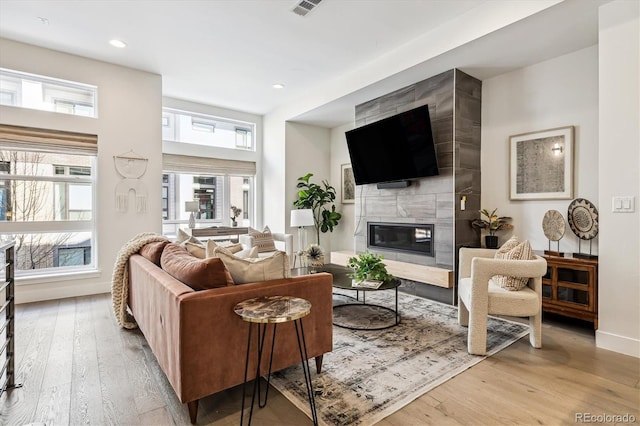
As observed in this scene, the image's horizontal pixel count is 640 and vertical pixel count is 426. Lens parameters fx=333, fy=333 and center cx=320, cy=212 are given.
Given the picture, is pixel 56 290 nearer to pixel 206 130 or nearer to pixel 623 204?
pixel 206 130

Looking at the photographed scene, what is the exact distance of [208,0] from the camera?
3.01 meters

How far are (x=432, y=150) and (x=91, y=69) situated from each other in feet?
14.4

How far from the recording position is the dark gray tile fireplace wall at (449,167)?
3824 millimetres

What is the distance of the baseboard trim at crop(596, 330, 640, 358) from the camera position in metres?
2.44

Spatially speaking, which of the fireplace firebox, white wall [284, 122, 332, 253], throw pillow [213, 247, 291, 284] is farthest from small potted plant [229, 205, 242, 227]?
throw pillow [213, 247, 291, 284]

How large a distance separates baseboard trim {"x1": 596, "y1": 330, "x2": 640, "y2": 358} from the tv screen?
2111mm

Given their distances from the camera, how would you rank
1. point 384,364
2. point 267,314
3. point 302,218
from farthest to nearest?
point 302,218 < point 384,364 < point 267,314

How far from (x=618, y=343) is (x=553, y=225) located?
120cm

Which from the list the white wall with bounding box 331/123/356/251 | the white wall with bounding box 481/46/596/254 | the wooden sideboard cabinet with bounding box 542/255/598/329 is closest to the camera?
the wooden sideboard cabinet with bounding box 542/255/598/329

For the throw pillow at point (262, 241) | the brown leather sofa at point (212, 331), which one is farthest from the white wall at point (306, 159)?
the brown leather sofa at point (212, 331)

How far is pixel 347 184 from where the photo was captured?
6.27 m

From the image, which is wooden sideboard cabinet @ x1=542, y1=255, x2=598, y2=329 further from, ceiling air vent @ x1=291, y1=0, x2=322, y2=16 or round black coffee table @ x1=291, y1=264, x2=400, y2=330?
ceiling air vent @ x1=291, y1=0, x2=322, y2=16

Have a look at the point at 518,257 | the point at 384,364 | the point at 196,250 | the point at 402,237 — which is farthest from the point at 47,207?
the point at 518,257

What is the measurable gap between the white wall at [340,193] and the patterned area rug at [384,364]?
2.91 m
